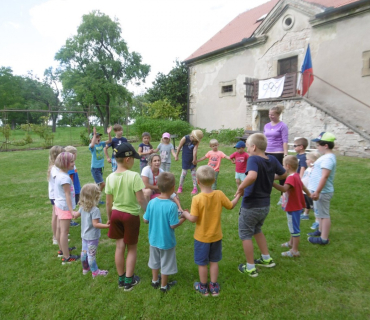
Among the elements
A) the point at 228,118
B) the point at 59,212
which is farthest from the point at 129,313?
the point at 228,118

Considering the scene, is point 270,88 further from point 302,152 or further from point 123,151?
point 123,151

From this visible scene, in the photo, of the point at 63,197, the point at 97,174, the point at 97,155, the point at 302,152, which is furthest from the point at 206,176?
the point at 97,174

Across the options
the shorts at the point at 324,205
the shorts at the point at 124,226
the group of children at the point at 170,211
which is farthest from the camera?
the shorts at the point at 324,205

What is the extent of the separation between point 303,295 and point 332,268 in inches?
29.2

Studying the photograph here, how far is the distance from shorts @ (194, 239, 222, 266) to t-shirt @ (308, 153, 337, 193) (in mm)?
1990

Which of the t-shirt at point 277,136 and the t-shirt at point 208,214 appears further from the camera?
the t-shirt at point 277,136

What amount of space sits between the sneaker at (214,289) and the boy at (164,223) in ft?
1.49

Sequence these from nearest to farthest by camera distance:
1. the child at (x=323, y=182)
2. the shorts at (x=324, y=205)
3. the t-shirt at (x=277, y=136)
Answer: the child at (x=323, y=182) → the shorts at (x=324, y=205) → the t-shirt at (x=277, y=136)

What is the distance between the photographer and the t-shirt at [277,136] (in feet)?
14.8

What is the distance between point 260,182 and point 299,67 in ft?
40.6

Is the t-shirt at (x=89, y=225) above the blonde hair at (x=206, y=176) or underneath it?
underneath

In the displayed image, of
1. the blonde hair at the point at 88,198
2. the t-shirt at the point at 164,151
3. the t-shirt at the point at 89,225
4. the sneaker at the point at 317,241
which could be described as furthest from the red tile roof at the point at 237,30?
the t-shirt at the point at 89,225

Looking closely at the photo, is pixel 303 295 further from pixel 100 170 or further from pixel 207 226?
pixel 100 170

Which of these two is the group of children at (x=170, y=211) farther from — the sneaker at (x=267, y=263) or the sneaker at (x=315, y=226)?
the sneaker at (x=315, y=226)
